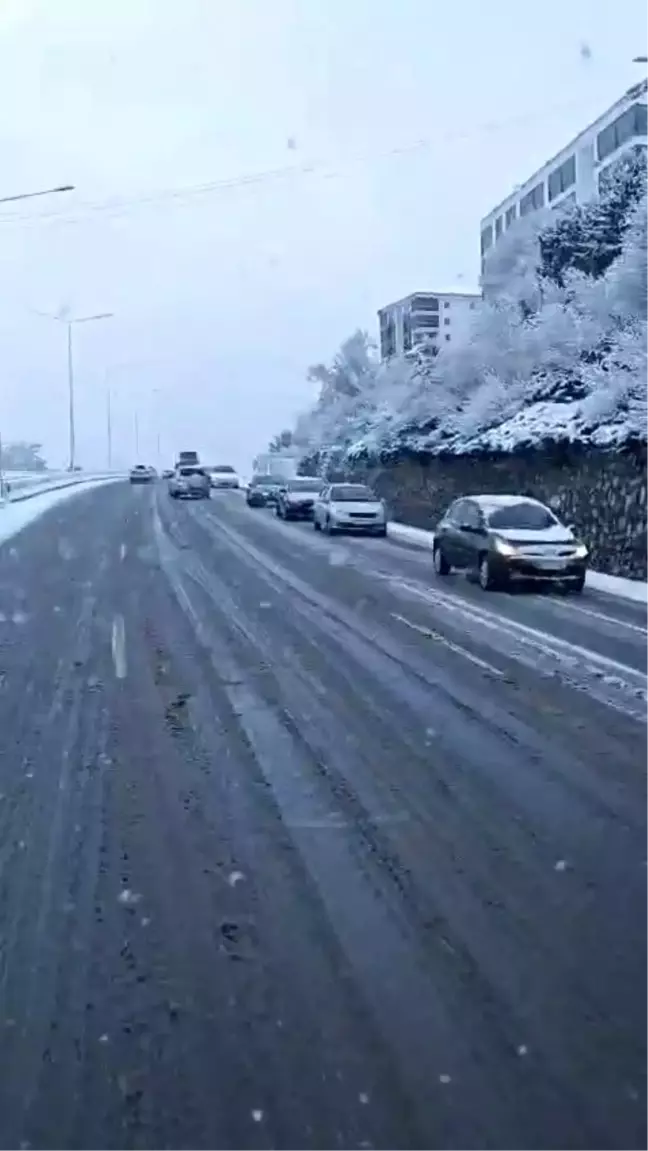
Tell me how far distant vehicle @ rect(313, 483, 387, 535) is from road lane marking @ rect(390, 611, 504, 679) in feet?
67.1

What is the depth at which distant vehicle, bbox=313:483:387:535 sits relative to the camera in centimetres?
3759

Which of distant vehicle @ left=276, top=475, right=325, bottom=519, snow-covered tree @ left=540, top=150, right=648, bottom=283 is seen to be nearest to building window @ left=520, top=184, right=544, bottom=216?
snow-covered tree @ left=540, top=150, right=648, bottom=283

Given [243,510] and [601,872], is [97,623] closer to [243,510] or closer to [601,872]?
[601,872]

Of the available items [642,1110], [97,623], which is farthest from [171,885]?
[97,623]

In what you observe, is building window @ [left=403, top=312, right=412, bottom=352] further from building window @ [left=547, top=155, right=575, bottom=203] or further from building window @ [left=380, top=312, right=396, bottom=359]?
building window @ [left=547, top=155, right=575, bottom=203]

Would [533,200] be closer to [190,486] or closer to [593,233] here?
[190,486]

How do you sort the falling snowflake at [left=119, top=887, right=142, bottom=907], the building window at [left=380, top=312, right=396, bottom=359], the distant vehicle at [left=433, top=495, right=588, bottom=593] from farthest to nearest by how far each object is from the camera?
the building window at [left=380, top=312, right=396, bottom=359] < the distant vehicle at [left=433, top=495, right=588, bottom=593] < the falling snowflake at [left=119, top=887, right=142, bottom=907]

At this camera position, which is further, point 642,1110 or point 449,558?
point 449,558

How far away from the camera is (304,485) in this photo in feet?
157

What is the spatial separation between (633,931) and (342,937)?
1.17m

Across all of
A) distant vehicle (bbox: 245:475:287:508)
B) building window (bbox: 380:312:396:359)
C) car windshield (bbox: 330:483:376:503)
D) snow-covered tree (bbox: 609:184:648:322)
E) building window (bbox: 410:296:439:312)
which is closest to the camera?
snow-covered tree (bbox: 609:184:648:322)

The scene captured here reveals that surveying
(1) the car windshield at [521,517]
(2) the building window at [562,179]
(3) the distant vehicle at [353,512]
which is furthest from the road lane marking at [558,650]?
(2) the building window at [562,179]

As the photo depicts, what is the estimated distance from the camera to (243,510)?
185 feet

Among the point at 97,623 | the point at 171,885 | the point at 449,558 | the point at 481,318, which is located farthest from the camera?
the point at 481,318
